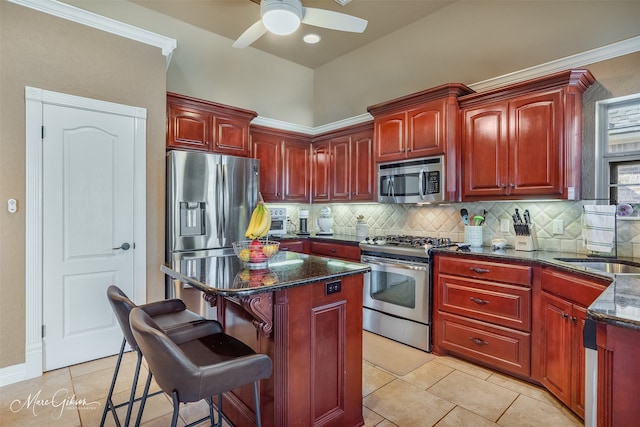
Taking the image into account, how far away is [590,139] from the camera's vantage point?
2.67m

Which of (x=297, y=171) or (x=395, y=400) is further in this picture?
(x=297, y=171)

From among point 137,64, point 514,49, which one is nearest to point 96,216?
point 137,64

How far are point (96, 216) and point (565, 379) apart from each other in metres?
3.74

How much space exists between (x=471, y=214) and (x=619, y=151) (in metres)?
1.24

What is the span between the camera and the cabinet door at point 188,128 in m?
3.46

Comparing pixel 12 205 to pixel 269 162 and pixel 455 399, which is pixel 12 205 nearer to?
pixel 269 162

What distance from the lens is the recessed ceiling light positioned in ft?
14.0

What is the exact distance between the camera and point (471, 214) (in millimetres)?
3418

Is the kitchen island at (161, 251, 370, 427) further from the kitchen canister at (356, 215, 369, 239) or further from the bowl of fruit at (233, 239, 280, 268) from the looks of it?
the kitchen canister at (356, 215, 369, 239)

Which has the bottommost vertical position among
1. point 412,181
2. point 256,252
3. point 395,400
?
point 395,400

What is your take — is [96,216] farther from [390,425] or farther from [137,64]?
[390,425]

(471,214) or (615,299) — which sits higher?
(471,214)

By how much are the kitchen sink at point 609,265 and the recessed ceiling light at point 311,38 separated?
369cm

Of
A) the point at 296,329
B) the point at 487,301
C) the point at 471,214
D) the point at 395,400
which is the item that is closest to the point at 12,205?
the point at 296,329
